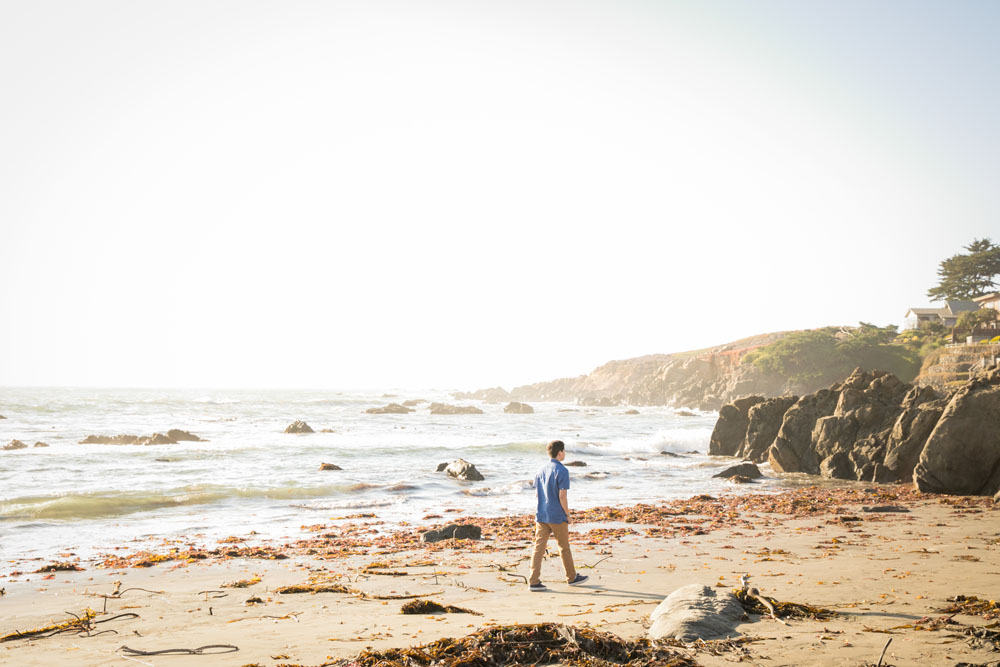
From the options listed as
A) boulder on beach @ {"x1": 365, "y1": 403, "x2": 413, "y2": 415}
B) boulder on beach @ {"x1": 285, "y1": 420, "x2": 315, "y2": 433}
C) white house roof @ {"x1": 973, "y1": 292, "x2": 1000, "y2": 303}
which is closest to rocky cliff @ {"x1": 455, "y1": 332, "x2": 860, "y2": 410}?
white house roof @ {"x1": 973, "y1": 292, "x2": 1000, "y2": 303}

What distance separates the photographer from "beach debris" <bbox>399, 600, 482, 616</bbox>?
6941mm

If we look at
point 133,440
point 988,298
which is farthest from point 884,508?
point 988,298

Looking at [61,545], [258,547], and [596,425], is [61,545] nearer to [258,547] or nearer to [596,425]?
[258,547]

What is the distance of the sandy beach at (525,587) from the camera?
5.59 meters

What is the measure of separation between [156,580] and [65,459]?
20.4 metres

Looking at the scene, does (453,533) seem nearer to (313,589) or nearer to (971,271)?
(313,589)

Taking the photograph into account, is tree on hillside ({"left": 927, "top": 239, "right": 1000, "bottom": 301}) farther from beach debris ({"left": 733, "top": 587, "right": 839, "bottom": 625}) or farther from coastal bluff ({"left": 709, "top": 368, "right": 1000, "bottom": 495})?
beach debris ({"left": 733, "top": 587, "right": 839, "bottom": 625})

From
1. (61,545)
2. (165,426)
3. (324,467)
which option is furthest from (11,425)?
(61,545)

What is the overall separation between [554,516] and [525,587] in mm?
1048

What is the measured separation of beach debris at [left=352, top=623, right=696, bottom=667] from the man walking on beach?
3112mm

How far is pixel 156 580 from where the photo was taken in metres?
9.48

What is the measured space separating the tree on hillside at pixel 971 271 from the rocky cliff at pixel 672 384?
18.8 metres

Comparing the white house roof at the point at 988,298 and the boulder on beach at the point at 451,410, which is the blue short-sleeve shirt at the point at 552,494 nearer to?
the boulder on beach at the point at 451,410

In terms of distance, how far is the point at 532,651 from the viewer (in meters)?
5.16
